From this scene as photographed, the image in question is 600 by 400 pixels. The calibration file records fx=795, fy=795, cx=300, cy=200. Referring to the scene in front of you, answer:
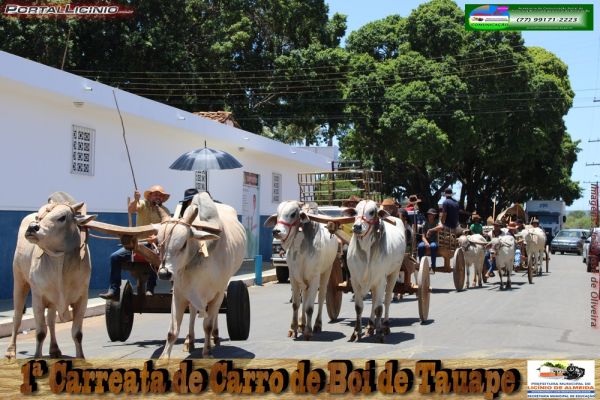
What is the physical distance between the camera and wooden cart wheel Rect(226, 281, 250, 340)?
10.2 meters

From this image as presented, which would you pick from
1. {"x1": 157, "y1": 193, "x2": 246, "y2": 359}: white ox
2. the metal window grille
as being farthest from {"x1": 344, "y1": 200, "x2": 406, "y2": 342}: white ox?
the metal window grille

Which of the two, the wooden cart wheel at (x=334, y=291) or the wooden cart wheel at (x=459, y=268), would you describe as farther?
the wooden cart wheel at (x=459, y=268)

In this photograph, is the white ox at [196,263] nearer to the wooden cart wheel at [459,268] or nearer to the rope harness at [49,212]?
the rope harness at [49,212]

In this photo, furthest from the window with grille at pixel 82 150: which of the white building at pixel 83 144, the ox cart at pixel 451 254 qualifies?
the ox cart at pixel 451 254

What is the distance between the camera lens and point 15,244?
16.1m

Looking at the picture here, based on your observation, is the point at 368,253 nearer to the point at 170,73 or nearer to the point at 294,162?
the point at 294,162

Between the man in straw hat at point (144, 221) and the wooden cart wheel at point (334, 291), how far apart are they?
317 cm

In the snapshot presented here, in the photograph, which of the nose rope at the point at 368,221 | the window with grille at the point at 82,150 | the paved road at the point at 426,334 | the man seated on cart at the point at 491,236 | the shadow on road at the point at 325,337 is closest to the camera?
the paved road at the point at 426,334

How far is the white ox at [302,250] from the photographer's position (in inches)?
425

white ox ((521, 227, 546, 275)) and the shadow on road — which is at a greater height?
white ox ((521, 227, 546, 275))

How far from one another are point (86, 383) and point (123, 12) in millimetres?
28746

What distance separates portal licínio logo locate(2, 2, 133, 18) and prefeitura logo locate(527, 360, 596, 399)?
2843cm

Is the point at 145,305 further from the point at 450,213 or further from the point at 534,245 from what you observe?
the point at 534,245

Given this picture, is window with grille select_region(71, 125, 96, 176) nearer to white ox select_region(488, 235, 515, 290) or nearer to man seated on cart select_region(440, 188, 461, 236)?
man seated on cart select_region(440, 188, 461, 236)
